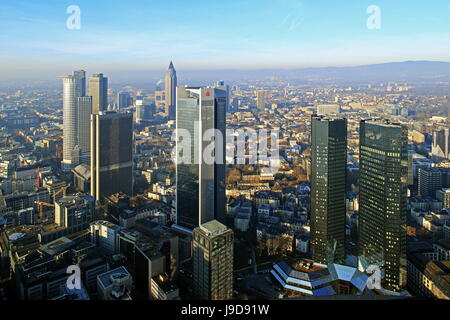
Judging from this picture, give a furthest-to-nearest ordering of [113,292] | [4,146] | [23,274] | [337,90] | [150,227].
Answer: [4,146] < [337,90] < [150,227] < [23,274] < [113,292]

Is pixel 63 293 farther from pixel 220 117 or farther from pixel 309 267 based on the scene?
pixel 220 117

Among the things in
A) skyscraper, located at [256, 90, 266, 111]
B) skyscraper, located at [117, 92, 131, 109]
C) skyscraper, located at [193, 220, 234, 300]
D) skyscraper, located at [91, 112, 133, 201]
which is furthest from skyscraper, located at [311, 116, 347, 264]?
skyscraper, located at [117, 92, 131, 109]

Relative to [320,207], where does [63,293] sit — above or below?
below


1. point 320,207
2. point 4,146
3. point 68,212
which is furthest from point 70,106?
point 320,207

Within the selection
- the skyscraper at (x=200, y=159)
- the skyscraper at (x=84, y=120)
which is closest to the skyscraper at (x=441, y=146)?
the skyscraper at (x=200, y=159)

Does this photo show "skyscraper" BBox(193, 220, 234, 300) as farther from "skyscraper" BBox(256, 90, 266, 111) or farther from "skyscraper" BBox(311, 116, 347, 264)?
"skyscraper" BBox(256, 90, 266, 111)

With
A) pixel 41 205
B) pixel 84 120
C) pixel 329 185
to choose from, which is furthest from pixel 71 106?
pixel 329 185
